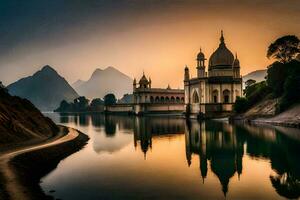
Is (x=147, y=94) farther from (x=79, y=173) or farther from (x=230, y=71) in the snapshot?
(x=79, y=173)

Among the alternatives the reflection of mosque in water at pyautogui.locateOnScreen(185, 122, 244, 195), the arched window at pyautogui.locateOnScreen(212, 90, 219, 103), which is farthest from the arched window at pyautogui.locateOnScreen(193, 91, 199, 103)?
the reflection of mosque in water at pyautogui.locateOnScreen(185, 122, 244, 195)

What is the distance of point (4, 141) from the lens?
3253cm

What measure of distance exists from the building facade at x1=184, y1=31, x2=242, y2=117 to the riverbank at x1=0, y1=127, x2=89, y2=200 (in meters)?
57.0

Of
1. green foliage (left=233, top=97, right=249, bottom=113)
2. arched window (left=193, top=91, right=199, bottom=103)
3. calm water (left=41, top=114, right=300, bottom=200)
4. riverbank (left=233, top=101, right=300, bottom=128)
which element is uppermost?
arched window (left=193, top=91, right=199, bottom=103)

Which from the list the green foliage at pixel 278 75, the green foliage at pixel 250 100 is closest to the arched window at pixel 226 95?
the green foliage at pixel 250 100

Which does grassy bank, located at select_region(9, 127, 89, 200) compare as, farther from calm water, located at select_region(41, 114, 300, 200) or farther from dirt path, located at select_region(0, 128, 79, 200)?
calm water, located at select_region(41, 114, 300, 200)

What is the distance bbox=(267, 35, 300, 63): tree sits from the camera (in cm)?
7850

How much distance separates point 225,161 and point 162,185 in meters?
9.05

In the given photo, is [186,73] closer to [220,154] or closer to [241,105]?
[241,105]

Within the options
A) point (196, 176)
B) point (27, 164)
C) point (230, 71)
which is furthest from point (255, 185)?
point (230, 71)

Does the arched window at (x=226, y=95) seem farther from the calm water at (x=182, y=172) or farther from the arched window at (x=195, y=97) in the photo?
the calm water at (x=182, y=172)

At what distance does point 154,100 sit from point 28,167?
113m

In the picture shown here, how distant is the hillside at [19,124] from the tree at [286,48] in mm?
51712

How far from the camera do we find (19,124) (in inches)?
1496
